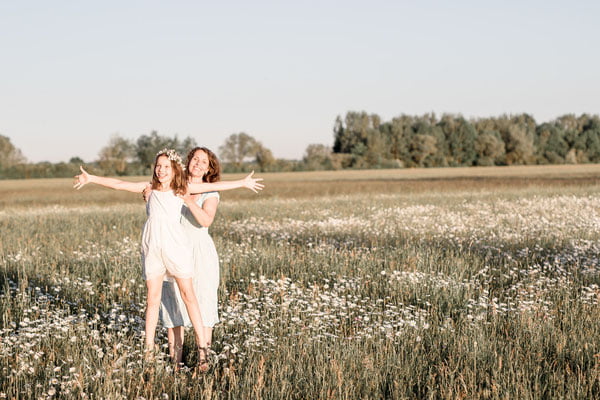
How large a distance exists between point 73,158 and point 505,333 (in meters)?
93.8

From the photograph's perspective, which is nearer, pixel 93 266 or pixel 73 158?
pixel 93 266

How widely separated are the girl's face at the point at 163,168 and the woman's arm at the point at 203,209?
0.27 m

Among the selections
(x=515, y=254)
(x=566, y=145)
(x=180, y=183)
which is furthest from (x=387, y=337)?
(x=566, y=145)

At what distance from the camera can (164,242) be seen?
564 centimetres

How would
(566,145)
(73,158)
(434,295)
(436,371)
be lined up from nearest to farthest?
(436,371), (434,295), (73,158), (566,145)

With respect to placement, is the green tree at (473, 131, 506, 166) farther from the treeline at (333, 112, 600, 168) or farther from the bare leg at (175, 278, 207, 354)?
the bare leg at (175, 278, 207, 354)

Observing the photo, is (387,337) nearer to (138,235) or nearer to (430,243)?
(430,243)

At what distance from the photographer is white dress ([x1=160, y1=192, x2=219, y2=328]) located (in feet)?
19.9

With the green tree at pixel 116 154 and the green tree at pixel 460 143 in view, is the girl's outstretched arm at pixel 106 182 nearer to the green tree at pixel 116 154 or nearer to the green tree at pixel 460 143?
the green tree at pixel 116 154

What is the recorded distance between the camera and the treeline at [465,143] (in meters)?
117

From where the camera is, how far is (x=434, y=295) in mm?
8078

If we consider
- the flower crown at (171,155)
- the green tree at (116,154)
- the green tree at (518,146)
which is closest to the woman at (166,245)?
the flower crown at (171,155)

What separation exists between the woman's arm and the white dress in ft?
0.24

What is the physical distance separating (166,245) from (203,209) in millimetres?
603
